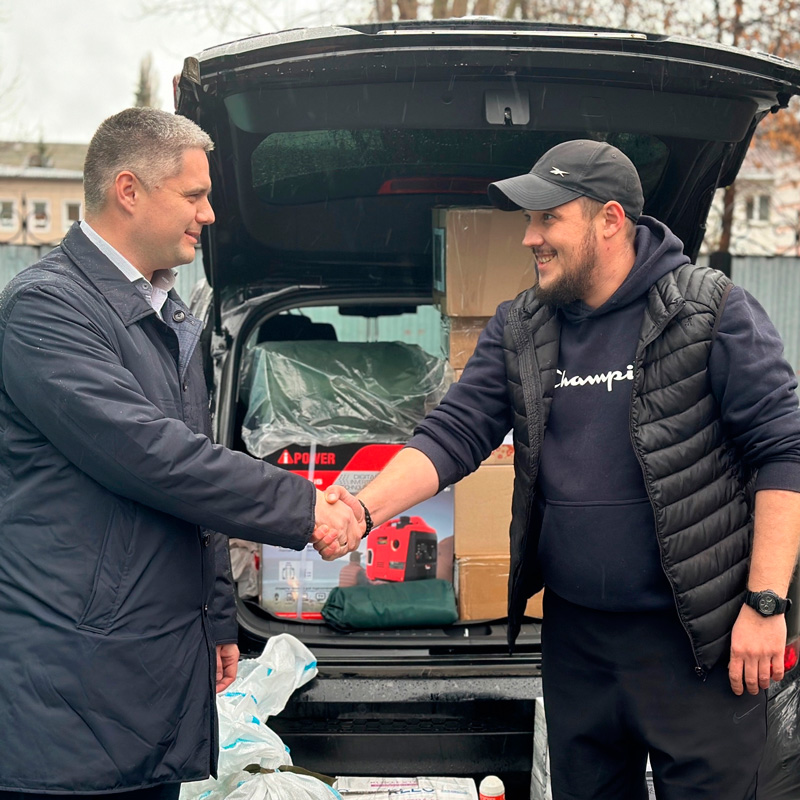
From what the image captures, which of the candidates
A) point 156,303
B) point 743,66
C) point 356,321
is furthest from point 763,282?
point 156,303

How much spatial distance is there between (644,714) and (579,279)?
0.92 m

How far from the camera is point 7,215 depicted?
34.0 metres

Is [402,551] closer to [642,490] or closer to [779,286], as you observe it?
[642,490]

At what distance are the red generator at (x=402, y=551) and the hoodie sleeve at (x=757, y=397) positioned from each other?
1.44 m

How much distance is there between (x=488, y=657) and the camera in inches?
104

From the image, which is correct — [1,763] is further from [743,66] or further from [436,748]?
[743,66]

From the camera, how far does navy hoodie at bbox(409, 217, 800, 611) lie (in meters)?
1.86

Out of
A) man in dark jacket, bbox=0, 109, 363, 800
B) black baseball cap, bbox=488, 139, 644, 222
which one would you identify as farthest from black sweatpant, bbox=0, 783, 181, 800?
black baseball cap, bbox=488, 139, 644, 222

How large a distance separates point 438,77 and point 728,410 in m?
1.08

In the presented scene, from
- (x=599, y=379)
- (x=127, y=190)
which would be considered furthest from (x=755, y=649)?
(x=127, y=190)

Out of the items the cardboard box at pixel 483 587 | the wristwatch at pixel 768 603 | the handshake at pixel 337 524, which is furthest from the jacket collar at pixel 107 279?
the cardboard box at pixel 483 587

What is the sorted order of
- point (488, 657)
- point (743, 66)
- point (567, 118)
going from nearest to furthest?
1. point (743, 66)
2. point (567, 118)
3. point (488, 657)

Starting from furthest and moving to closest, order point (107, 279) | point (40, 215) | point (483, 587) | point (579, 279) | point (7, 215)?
point (40, 215) → point (7, 215) → point (483, 587) → point (579, 279) → point (107, 279)

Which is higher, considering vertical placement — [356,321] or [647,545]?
[356,321]
